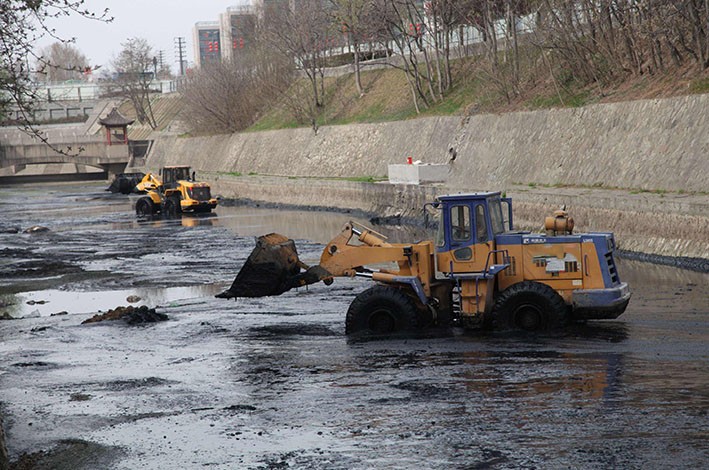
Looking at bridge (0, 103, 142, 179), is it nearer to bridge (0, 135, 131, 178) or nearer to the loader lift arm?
bridge (0, 135, 131, 178)

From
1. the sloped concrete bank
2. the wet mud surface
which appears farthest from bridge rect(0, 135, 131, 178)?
the wet mud surface

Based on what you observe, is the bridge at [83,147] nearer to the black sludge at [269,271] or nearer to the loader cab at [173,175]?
the loader cab at [173,175]

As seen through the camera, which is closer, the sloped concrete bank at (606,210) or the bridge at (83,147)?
the sloped concrete bank at (606,210)

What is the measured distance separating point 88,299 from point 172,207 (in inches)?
1078

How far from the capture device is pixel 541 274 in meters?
16.4

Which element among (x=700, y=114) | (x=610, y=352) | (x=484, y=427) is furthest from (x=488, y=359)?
(x=700, y=114)

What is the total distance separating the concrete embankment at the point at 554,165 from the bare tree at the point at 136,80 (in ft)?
207

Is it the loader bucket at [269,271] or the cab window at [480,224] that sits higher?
the cab window at [480,224]

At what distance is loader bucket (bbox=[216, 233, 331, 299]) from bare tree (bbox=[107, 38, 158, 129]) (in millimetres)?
101535

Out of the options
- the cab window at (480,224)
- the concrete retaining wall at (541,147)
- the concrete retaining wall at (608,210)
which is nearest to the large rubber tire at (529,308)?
the cab window at (480,224)

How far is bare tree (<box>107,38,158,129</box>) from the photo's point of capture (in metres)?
125

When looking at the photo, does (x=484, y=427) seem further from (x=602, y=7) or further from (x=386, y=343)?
(x=602, y=7)

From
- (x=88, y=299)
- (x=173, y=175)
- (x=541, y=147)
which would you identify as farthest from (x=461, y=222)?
(x=173, y=175)

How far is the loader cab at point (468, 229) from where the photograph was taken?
16.4 m
